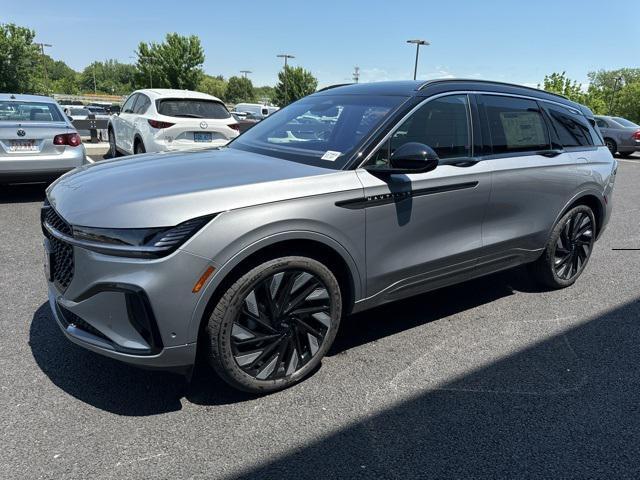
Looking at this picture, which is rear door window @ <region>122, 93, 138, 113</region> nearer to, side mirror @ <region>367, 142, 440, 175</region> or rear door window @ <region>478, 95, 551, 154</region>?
rear door window @ <region>478, 95, 551, 154</region>

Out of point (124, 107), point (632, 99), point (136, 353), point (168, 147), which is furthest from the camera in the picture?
point (632, 99)

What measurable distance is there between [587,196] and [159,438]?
4102 millimetres

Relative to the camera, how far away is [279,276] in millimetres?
2738

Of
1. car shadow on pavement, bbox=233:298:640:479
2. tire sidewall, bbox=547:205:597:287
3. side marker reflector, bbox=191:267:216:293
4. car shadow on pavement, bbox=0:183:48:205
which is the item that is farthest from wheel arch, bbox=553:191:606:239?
car shadow on pavement, bbox=0:183:48:205

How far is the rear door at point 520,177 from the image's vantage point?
374 centimetres

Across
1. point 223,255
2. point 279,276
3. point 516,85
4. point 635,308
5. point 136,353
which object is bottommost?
point 635,308

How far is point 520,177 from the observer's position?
3.87m

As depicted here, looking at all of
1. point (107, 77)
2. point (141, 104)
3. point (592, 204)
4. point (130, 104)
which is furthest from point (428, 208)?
point (107, 77)

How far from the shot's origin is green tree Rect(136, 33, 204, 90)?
6144 cm

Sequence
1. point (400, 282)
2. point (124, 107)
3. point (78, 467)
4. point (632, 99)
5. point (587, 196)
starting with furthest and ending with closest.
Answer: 1. point (632, 99)
2. point (124, 107)
3. point (587, 196)
4. point (400, 282)
5. point (78, 467)

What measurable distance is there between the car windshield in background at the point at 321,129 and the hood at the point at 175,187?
0.17 meters

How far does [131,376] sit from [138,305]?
86 cm

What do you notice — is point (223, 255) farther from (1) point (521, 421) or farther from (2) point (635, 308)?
(2) point (635, 308)

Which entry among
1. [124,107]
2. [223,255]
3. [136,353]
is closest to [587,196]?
[223,255]
